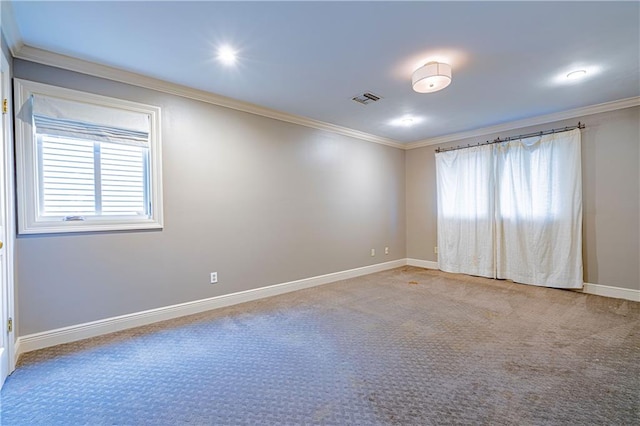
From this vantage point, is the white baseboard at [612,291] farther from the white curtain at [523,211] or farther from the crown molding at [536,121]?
the crown molding at [536,121]

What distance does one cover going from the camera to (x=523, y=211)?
4.52 meters

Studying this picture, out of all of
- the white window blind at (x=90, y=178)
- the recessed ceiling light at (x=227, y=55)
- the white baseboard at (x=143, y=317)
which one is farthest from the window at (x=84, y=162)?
the recessed ceiling light at (x=227, y=55)

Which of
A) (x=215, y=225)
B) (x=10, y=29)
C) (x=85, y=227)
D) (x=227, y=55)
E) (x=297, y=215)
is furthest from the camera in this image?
(x=297, y=215)

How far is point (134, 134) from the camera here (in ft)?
9.70

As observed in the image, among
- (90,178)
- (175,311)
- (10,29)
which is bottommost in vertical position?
(175,311)

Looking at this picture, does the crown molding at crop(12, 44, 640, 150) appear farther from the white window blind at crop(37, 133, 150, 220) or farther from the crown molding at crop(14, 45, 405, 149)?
the white window blind at crop(37, 133, 150, 220)

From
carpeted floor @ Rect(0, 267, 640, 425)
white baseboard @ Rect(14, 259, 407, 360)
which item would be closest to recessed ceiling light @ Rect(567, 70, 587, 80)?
carpeted floor @ Rect(0, 267, 640, 425)

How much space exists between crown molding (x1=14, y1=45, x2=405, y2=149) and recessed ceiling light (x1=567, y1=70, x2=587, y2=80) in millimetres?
2838

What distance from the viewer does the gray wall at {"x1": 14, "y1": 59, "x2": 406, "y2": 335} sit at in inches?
103

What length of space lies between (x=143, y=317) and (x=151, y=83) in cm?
238

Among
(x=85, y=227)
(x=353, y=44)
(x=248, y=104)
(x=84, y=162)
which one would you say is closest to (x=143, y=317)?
(x=85, y=227)

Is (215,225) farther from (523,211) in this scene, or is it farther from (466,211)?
(523,211)

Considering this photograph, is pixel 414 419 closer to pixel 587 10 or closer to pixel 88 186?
pixel 587 10

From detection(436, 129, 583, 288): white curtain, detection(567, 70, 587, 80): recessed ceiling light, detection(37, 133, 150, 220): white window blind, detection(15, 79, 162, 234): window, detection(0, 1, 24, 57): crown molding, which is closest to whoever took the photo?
detection(0, 1, 24, 57): crown molding
